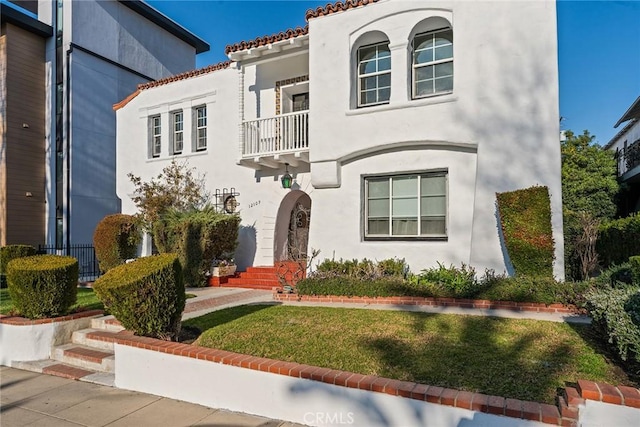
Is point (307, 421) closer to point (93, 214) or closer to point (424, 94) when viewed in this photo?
point (424, 94)

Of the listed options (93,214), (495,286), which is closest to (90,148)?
(93,214)

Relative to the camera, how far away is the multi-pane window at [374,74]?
1032cm

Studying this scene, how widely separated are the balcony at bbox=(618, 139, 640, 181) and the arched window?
13778 millimetres

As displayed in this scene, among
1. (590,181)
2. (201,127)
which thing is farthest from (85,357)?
(590,181)

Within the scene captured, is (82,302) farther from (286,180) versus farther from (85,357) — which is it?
(286,180)

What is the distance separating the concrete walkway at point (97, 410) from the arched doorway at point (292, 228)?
309 inches

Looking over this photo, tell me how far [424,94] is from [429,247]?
3.76m

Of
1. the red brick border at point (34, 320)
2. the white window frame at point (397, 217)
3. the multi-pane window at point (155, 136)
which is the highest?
the multi-pane window at point (155, 136)

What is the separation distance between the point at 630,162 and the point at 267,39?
17.4 meters

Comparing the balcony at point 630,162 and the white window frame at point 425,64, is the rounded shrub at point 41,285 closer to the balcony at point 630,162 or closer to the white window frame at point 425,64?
the white window frame at point 425,64

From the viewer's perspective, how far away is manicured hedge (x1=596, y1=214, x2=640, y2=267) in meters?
9.74

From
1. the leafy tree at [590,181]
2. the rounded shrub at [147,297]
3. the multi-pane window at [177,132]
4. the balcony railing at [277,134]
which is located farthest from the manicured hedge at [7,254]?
the leafy tree at [590,181]

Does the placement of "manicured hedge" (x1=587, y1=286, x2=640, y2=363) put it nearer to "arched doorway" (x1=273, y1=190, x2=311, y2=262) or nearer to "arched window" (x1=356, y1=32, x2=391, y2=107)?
"arched window" (x1=356, y1=32, x2=391, y2=107)

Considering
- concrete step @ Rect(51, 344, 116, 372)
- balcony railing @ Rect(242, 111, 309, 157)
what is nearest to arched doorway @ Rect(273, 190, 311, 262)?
balcony railing @ Rect(242, 111, 309, 157)
